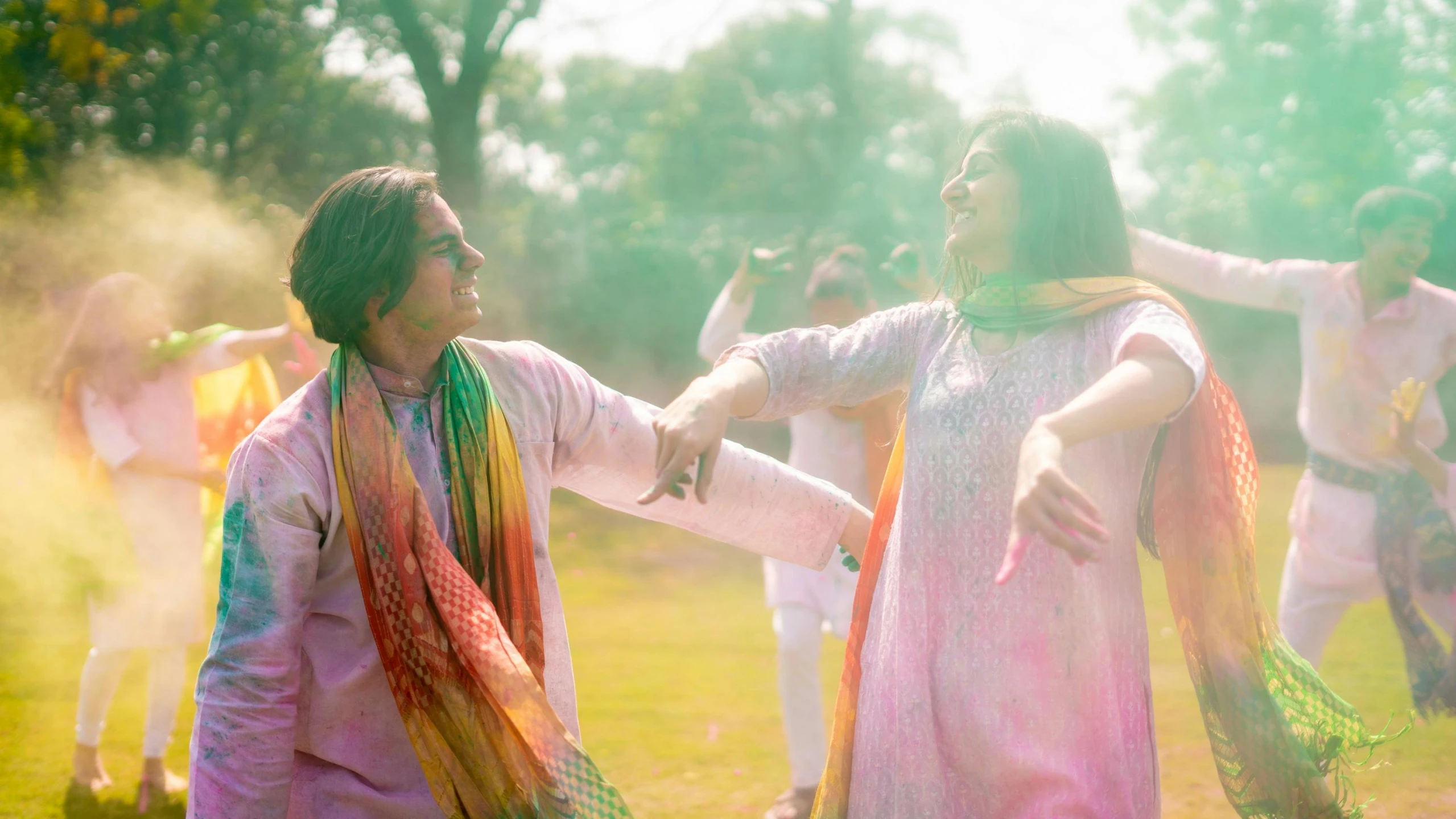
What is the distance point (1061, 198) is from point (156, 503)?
4199mm

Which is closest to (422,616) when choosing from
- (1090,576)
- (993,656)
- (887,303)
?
(993,656)

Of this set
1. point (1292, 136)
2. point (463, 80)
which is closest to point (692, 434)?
point (463, 80)

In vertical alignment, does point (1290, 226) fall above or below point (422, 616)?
above

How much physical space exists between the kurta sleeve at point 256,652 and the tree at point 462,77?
14853mm

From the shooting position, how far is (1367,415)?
479 centimetres

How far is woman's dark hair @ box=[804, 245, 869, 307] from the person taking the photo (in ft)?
16.7

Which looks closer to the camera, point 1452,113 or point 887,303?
point 887,303

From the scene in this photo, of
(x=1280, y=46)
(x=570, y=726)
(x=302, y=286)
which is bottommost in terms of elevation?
(x=570, y=726)

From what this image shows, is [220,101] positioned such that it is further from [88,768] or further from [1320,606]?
[1320,606]

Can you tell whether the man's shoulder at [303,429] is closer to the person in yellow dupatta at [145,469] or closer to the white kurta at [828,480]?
the white kurta at [828,480]

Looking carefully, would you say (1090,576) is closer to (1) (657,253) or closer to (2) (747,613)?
(2) (747,613)

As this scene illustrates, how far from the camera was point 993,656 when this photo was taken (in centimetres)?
211

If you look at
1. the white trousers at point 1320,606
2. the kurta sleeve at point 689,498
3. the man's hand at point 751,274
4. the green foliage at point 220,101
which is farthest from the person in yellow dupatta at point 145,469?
the green foliage at point 220,101

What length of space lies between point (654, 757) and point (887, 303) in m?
9.56
